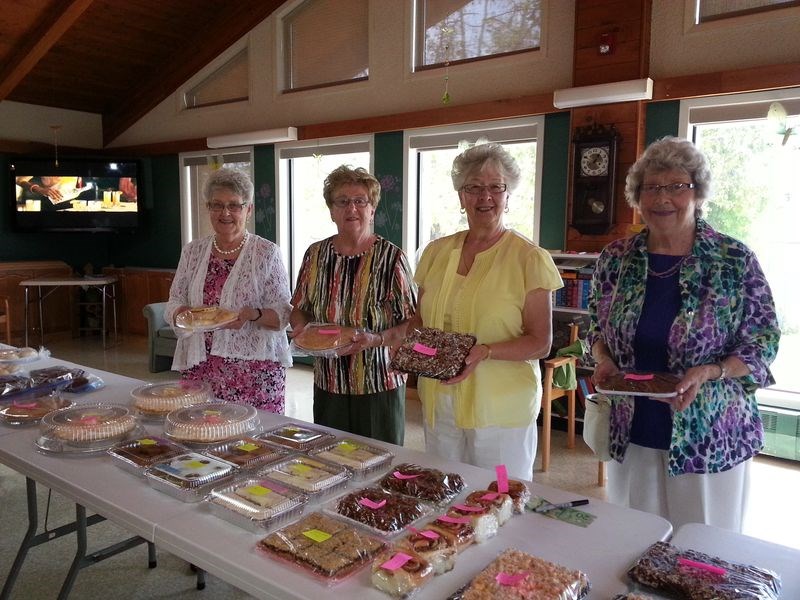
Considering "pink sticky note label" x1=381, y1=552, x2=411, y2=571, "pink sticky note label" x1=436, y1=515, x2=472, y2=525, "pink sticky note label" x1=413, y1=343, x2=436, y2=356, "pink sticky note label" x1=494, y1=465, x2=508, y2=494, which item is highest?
"pink sticky note label" x1=413, y1=343, x2=436, y2=356

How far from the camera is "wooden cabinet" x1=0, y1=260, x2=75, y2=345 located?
7.38 m

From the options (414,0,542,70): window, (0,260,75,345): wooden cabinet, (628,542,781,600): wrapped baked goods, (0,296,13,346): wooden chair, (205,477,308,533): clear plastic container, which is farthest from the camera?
(0,260,75,345): wooden cabinet

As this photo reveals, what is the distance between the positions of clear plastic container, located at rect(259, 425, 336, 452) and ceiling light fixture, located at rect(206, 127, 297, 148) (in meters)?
4.80

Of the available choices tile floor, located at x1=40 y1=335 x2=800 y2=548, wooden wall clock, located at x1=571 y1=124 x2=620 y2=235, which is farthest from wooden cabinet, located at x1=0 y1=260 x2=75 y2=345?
wooden wall clock, located at x1=571 y1=124 x2=620 y2=235

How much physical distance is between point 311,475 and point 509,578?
589 millimetres

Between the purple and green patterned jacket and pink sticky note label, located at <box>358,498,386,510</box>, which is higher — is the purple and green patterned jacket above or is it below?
above

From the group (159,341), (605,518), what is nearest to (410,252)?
(159,341)

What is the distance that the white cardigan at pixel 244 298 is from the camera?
2400 millimetres

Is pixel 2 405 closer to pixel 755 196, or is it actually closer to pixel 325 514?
pixel 325 514

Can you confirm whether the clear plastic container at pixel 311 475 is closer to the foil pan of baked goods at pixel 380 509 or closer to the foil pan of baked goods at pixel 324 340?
the foil pan of baked goods at pixel 380 509

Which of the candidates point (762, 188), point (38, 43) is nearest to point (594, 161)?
point (762, 188)

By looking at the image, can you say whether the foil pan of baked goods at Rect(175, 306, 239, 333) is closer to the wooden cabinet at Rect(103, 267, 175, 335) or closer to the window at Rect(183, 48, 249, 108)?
the window at Rect(183, 48, 249, 108)

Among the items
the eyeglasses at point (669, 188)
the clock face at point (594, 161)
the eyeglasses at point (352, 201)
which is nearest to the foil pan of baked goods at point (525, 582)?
the eyeglasses at point (669, 188)

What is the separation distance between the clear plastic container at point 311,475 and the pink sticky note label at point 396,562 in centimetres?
34
